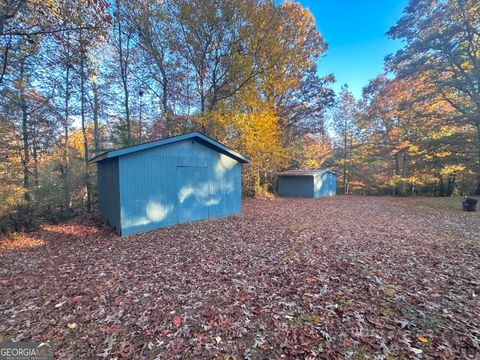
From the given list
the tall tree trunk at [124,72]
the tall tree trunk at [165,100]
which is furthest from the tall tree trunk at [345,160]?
the tall tree trunk at [124,72]

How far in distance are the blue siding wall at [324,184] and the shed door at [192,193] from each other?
39.6 feet

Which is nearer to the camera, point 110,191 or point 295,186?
point 110,191

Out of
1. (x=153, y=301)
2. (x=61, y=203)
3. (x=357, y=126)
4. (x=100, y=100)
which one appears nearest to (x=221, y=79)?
(x=100, y=100)

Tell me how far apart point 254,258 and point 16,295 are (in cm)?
427

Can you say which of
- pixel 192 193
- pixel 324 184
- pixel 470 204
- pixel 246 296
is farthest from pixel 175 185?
pixel 324 184

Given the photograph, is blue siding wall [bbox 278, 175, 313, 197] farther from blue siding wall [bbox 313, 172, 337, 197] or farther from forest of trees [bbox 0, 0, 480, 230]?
forest of trees [bbox 0, 0, 480, 230]

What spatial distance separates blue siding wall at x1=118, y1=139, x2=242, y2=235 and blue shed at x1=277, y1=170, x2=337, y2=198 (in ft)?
32.5

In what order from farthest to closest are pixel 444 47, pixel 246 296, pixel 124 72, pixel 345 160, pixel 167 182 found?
pixel 345 160 < pixel 124 72 < pixel 444 47 < pixel 167 182 < pixel 246 296

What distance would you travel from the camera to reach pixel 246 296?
3.42m

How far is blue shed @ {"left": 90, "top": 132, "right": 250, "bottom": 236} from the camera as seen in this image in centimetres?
696

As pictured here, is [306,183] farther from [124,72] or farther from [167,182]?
[124,72]

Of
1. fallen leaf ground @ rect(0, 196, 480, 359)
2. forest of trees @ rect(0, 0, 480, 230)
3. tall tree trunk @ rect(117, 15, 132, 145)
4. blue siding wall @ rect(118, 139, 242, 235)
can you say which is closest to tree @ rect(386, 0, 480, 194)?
forest of trees @ rect(0, 0, 480, 230)

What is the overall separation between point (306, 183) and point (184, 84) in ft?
40.0

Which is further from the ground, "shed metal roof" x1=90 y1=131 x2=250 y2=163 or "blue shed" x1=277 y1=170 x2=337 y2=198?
"shed metal roof" x1=90 y1=131 x2=250 y2=163
